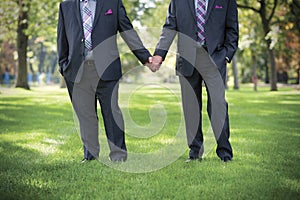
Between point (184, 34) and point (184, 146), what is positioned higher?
point (184, 34)

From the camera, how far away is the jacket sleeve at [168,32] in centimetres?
496

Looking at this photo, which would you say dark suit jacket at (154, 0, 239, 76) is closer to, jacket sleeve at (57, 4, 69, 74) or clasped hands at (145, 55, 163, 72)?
clasped hands at (145, 55, 163, 72)

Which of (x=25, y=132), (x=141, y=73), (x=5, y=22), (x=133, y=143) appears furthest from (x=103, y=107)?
(x=5, y=22)

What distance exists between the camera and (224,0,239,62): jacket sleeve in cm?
491

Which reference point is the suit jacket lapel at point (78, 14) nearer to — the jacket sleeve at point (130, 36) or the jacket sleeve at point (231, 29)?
the jacket sleeve at point (130, 36)

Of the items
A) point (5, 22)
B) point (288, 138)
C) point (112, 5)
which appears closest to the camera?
point (112, 5)

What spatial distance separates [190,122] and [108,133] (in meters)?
1.01

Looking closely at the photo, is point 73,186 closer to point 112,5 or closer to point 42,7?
point 112,5

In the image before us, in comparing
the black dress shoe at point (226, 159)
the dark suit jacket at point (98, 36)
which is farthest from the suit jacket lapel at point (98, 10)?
the black dress shoe at point (226, 159)

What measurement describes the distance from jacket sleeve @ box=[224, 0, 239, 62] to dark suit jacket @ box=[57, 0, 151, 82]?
1.15 metres

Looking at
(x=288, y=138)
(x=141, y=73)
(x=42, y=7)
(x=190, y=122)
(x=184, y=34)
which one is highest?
(x=42, y=7)

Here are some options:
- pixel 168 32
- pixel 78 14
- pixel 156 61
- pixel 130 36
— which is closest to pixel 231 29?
pixel 168 32

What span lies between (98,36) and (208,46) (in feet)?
4.16

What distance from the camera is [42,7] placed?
62.8 feet
